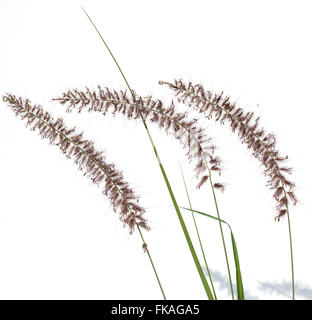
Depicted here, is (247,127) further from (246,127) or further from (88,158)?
(88,158)

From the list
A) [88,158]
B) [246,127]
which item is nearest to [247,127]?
[246,127]

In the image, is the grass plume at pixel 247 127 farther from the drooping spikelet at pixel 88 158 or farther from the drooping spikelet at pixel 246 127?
the drooping spikelet at pixel 88 158

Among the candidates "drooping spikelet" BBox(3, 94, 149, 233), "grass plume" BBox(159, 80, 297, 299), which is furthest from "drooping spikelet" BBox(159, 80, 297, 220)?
→ "drooping spikelet" BBox(3, 94, 149, 233)

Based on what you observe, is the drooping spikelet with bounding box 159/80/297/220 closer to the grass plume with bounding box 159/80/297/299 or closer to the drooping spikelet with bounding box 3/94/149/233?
the grass plume with bounding box 159/80/297/299
